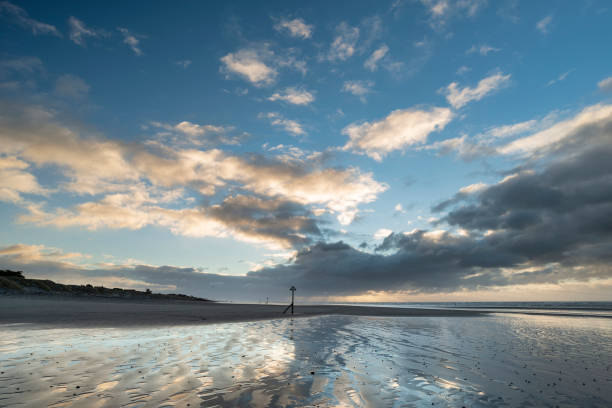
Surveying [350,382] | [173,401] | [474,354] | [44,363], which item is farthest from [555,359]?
[44,363]

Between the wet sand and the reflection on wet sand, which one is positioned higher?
the reflection on wet sand

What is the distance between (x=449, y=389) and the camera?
371 inches

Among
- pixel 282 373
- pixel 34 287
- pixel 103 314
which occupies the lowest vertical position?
pixel 103 314

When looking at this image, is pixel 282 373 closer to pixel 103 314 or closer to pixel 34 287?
pixel 103 314

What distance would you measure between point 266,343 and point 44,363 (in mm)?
9987

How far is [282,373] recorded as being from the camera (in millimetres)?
10617

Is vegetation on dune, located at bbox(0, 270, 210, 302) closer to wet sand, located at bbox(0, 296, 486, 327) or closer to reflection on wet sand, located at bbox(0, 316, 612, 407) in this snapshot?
wet sand, located at bbox(0, 296, 486, 327)

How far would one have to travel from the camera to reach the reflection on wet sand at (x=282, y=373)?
794 cm

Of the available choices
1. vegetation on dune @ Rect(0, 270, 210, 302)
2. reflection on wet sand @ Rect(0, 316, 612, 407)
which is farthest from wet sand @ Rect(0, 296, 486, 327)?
vegetation on dune @ Rect(0, 270, 210, 302)

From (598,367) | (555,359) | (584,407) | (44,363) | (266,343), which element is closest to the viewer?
(584,407)

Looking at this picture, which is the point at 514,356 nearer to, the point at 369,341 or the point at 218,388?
the point at 369,341

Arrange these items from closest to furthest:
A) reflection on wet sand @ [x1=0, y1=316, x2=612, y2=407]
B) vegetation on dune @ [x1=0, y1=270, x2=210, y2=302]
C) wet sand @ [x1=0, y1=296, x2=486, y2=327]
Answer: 1. reflection on wet sand @ [x1=0, y1=316, x2=612, y2=407]
2. wet sand @ [x1=0, y1=296, x2=486, y2=327]
3. vegetation on dune @ [x1=0, y1=270, x2=210, y2=302]

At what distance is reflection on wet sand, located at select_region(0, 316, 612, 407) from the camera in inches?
313

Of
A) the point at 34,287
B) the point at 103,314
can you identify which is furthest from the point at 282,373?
the point at 34,287
